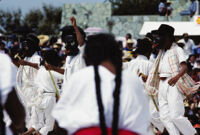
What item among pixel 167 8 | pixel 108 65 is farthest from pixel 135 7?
pixel 108 65

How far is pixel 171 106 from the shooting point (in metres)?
7.73

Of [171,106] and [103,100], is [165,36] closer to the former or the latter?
[171,106]

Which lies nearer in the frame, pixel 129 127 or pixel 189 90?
pixel 129 127

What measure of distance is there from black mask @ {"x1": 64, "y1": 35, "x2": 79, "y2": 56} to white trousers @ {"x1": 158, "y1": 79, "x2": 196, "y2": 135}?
1.73 m

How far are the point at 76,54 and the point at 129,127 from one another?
3.61 metres

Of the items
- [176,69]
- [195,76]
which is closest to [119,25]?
[195,76]

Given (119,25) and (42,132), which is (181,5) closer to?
(119,25)

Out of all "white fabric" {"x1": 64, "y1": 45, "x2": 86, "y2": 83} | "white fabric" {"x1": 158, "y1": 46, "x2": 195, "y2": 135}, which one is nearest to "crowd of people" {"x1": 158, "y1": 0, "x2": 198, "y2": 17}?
"white fabric" {"x1": 158, "y1": 46, "x2": 195, "y2": 135}

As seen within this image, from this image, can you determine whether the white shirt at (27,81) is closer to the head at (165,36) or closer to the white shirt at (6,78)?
the head at (165,36)

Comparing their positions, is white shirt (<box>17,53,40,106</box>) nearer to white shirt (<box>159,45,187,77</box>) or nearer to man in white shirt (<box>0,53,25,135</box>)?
white shirt (<box>159,45,187,77</box>)

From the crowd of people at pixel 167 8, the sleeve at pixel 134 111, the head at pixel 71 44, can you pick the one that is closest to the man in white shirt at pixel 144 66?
the head at pixel 71 44

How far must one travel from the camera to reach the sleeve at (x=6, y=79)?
11.1ft

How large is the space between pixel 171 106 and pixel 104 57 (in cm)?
433

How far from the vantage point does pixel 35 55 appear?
9227 mm
